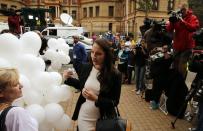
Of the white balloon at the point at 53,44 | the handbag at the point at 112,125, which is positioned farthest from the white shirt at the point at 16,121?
the white balloon at the point at 53,44

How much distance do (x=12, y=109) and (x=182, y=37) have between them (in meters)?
5.35

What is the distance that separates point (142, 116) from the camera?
22.3 feet

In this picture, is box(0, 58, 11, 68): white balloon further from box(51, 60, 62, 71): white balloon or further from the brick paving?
the brick paving

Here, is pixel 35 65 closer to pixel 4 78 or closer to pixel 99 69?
pixel 99 69

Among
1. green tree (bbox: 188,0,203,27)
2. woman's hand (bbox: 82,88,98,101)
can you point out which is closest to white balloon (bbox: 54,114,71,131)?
woman's hand (bbox: 82,88,98,101)

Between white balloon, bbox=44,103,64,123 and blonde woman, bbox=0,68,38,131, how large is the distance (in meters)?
1.36

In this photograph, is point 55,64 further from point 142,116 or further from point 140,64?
point 140,64

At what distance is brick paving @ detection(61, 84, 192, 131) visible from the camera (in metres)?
6.06

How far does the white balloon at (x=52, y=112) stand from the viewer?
348 cm

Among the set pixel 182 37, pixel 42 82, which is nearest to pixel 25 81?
pixel 42 82

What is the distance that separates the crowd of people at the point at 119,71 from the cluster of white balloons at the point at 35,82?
252mm

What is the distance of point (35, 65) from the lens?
3.30 metres

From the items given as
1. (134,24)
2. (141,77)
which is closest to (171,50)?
(141,77)

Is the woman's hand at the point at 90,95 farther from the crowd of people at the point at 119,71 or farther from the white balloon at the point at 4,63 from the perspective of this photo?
the white balloon at the point at 4,63
